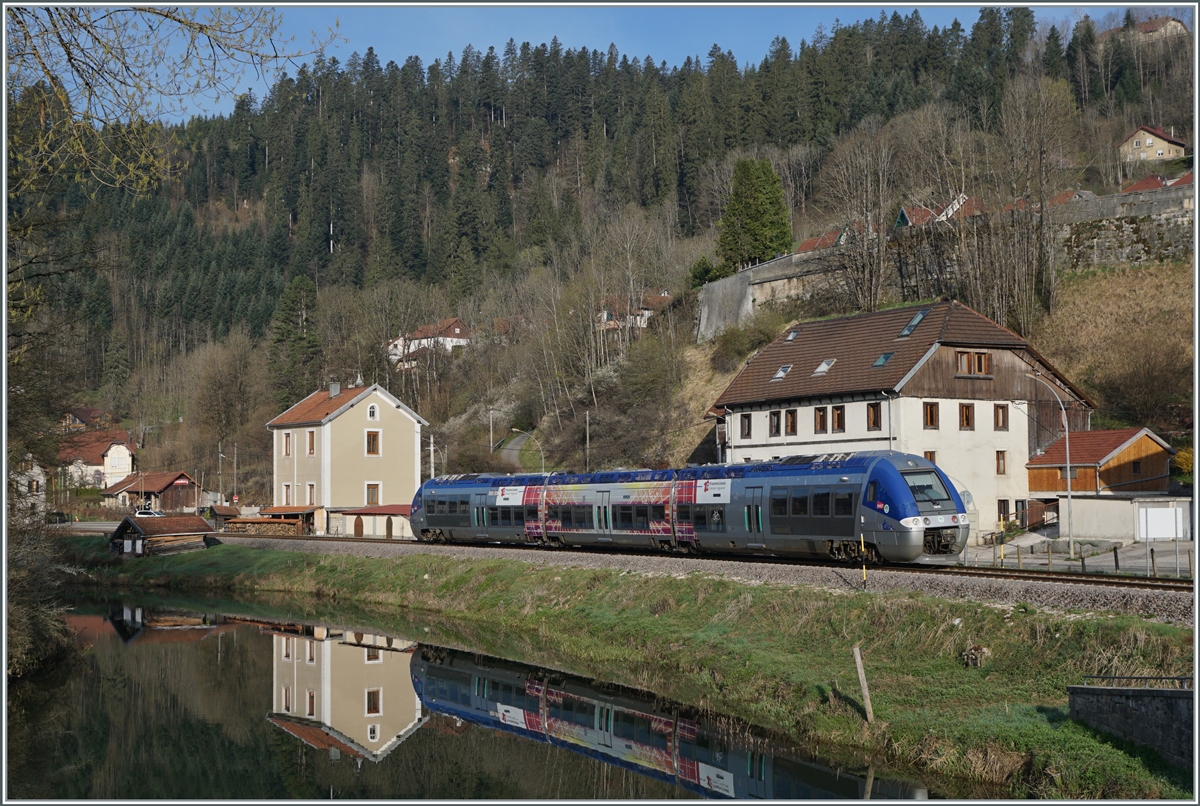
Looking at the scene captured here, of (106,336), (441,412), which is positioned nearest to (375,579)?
(441,412)

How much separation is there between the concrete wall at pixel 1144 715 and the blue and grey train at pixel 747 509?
976cm

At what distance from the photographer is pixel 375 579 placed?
134 feet

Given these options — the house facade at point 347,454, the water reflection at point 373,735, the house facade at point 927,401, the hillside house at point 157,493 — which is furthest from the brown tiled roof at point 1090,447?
the hillside house at point 157,493

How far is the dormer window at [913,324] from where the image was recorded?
150 feet

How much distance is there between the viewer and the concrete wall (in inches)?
570

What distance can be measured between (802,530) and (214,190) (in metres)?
183

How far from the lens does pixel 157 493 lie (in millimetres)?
86375

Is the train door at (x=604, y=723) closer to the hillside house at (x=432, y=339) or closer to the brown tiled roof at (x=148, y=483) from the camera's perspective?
the hillside house at (x=432, y=339)

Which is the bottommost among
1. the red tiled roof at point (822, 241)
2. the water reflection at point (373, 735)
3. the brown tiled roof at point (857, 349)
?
the water reflection at point (373, 735)

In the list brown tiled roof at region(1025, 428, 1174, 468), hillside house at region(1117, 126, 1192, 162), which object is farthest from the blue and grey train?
hillside house at region(1117, 126, 1192, 162)

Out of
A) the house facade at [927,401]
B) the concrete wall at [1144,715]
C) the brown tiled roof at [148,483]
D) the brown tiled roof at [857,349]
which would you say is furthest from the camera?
the brown tiled roof at [148,483]

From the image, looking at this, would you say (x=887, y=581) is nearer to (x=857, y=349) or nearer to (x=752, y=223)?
(x=857, y=349)

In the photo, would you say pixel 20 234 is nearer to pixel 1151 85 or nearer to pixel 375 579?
pixel 375 579

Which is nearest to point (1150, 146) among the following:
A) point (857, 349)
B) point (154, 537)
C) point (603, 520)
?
point (857, 349)
